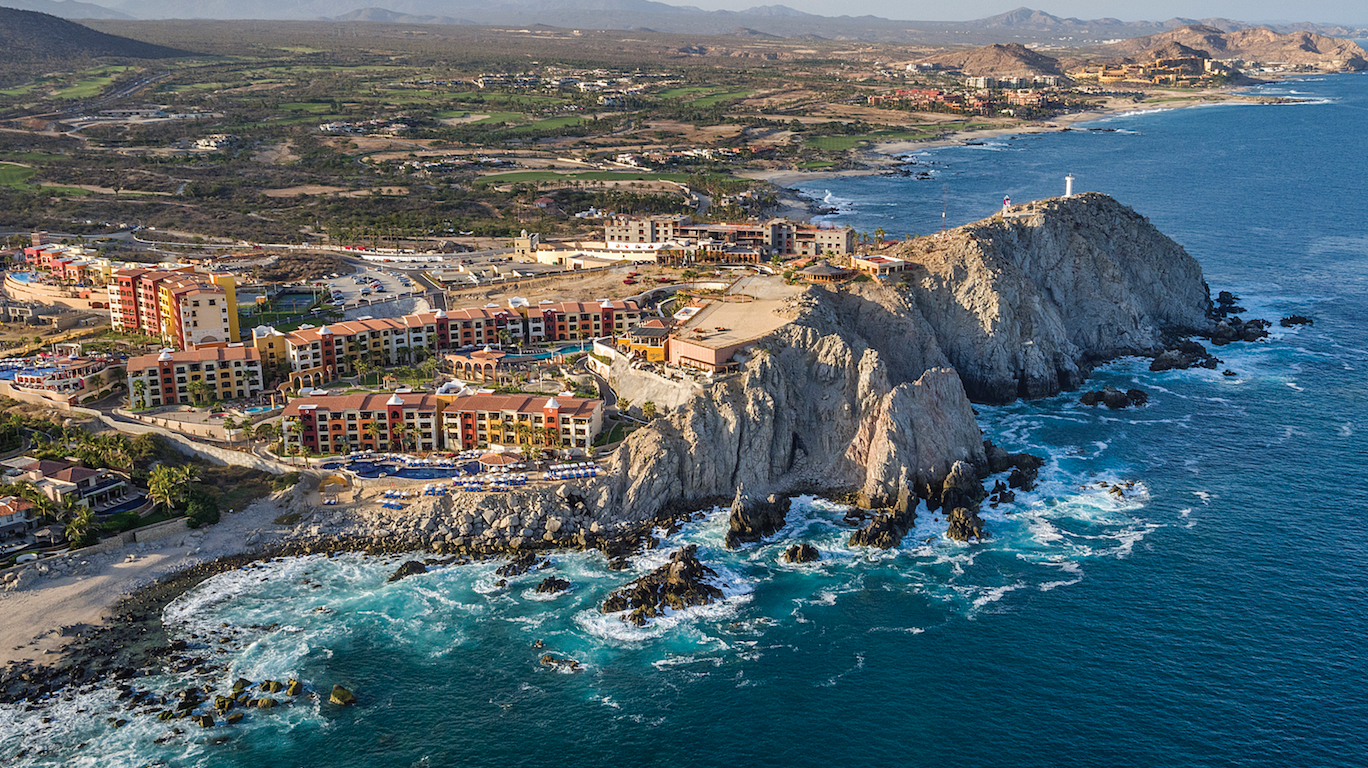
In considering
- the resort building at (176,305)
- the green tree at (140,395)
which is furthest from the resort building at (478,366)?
the green tree at (140,395)

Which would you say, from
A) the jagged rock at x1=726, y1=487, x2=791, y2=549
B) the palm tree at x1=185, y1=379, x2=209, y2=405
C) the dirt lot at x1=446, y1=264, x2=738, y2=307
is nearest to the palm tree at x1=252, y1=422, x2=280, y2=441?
the palm tree at x1=185, y1=379, x2=209, y2=405

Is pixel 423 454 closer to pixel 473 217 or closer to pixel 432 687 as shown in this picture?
pixel 432 687

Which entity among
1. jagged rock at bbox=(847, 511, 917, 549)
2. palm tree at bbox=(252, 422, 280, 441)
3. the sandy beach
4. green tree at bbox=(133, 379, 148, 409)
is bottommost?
the sandy beach

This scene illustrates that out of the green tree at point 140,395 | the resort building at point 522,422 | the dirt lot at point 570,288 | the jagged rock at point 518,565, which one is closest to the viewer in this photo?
the jagged rock at point 518,565

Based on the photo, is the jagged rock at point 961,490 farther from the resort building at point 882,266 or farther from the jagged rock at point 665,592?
the resort building at point 882,266

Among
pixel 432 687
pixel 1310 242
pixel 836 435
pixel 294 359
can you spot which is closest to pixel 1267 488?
pixel 836 435

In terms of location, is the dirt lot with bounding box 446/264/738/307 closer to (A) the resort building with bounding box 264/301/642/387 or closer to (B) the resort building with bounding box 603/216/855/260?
(A) the resort building with bounding box 264/301/642/387
